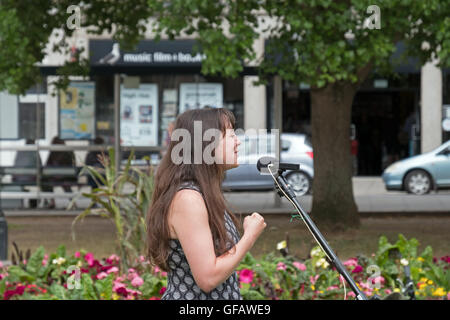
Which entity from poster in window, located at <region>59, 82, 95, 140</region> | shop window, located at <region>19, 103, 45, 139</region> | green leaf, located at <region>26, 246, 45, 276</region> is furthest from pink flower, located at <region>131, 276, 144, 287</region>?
poster in window, located at <region>59, 82, 95, 140</region>

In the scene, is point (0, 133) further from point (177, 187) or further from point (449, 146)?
point (177, 187)

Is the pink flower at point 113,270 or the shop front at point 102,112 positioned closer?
the pink flower at point 113,270

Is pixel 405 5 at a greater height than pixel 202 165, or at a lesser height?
greater

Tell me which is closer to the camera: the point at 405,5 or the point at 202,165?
the point at 202,165

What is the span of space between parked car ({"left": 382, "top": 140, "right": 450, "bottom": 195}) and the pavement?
24 cm

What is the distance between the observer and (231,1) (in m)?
11.3

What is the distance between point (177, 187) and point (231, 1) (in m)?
8.83

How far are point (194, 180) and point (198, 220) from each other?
0.16 metres

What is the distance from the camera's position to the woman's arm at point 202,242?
2.61 metres

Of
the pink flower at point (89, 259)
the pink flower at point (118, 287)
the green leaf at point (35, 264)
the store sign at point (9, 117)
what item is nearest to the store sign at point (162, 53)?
the store sign at point (9, 117)

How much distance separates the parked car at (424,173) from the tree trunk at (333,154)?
331 inches

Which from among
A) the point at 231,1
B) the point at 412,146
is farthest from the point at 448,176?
the point at 231,1

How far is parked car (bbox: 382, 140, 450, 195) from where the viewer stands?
21.2 m

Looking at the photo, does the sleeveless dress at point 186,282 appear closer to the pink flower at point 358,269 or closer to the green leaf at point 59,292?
the green leaf at point 59,292
